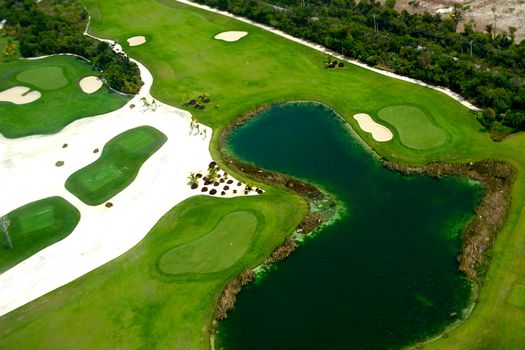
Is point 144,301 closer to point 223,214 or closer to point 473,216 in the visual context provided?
point 223,214

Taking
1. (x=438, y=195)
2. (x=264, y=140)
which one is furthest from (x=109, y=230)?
(x=438, y=195)

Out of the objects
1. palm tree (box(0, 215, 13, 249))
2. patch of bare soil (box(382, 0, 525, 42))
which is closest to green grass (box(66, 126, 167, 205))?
palm tree (box(0, 215, 13, 249))

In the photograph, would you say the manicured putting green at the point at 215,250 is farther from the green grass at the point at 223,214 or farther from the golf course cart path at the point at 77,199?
→ the golf course cart path at the point at 77,199

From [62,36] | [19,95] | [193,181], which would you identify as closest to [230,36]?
[62,36]

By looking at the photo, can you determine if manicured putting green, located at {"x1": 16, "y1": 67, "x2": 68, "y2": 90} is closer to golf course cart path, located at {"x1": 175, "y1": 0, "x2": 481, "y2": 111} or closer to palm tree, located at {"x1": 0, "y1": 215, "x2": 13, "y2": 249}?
palm tree, located at {"x1": 0, "y1": 215, "x2": 13, "y2": 249}

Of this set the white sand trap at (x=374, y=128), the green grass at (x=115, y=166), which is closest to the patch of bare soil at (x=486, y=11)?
the white sand trap at (x=374, y=128)
